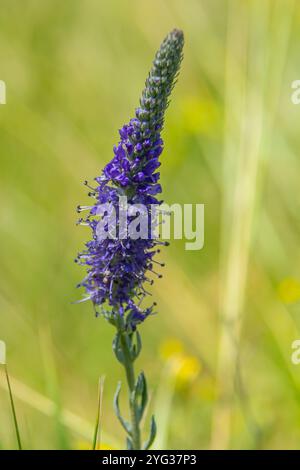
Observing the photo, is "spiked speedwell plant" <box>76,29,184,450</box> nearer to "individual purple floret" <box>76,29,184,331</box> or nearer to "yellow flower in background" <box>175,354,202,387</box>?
"individual purple floret" <box>76,29,184,331</box>

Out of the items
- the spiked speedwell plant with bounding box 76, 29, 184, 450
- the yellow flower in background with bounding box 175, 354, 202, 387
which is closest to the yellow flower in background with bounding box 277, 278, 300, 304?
the yellow flower in background with bounding box 175, 354, 202, 387

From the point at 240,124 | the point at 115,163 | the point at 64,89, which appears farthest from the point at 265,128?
the point at 115,163

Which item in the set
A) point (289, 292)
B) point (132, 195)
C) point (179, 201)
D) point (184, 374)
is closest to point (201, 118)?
point (179, 201)

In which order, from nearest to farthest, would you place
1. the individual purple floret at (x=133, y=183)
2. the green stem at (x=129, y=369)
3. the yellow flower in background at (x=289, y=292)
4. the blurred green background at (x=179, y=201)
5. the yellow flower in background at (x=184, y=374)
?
the individual purple floret at (x=133, y=183) → the green stem at (x=129, y=369) → the yellow flower in background at (x=184, y=374) → the blurred green background at (x=179, y=201) → the yellow flower in background at (x=289, y=292)

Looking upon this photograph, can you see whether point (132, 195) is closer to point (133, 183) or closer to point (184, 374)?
point (133, 183)

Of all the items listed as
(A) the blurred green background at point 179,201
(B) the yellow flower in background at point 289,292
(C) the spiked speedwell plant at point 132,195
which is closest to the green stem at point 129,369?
(C) the spiked speedwell plant at point 132,195

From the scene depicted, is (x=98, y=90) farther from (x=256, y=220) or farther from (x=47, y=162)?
(x=256, y=220)

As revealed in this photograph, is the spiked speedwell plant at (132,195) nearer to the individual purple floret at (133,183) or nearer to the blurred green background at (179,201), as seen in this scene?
the individual purple floret at (133,183)
